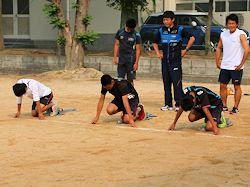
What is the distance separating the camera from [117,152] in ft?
23.5

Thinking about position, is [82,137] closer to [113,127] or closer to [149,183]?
[113,127]

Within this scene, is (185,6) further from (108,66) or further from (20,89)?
(20,89)

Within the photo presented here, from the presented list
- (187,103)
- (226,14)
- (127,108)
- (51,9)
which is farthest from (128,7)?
(187,103)

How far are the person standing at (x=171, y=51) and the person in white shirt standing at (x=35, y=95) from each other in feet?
7.05

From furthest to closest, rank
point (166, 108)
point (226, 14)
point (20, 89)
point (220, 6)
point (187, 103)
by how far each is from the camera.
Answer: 1. point (220, 6)
2. point (226, 14)
3. point (166, 108)
4. point (20, 89)
5. point (187, 103)

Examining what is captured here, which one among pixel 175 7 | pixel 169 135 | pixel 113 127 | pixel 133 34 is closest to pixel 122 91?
pixel 113 127

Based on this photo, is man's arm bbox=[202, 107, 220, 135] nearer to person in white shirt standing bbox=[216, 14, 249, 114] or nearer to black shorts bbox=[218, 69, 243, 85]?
person in white shirt standing bbox=[216, 14, 249, 114]

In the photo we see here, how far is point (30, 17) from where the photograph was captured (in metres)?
26.7

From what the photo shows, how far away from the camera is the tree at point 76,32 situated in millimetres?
18094

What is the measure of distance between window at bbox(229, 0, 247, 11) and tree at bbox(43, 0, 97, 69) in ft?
29.9

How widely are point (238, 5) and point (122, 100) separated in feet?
56.5

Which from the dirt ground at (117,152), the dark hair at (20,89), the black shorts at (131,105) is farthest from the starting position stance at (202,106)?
the dark hair at (20,89)

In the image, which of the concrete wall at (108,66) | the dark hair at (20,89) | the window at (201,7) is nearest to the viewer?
the dark hair at (20,89)

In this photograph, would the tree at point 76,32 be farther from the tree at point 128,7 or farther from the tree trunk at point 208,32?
the tree trunk at point 208,32
